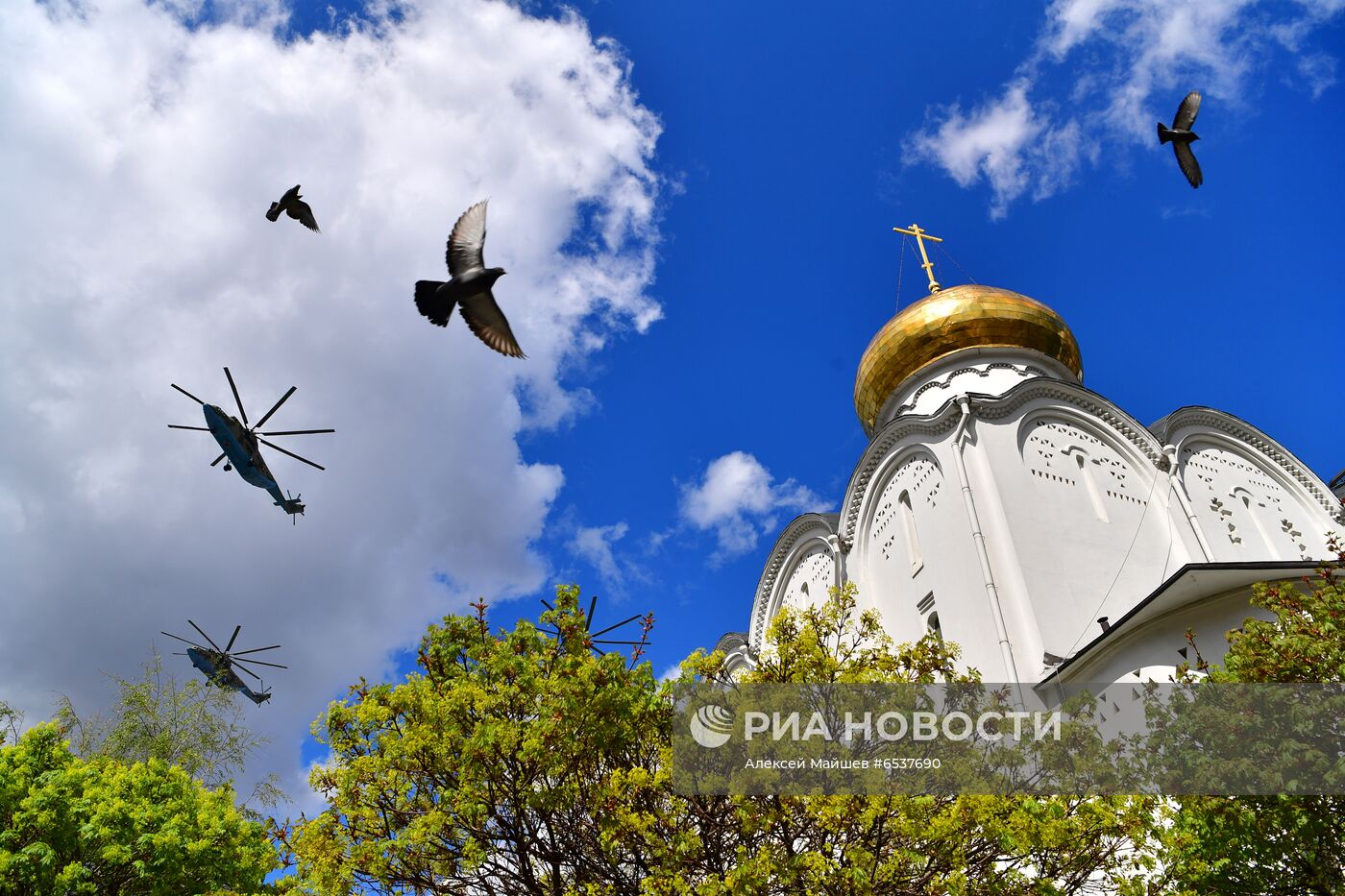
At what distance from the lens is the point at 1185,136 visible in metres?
8.67

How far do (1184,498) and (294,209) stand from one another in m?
16.0

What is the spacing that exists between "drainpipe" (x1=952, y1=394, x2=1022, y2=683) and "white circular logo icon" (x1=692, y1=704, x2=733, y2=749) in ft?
23.0

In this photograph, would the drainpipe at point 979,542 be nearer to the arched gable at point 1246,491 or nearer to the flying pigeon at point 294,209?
the arched gable at point 1246,491

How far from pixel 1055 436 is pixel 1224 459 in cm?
444

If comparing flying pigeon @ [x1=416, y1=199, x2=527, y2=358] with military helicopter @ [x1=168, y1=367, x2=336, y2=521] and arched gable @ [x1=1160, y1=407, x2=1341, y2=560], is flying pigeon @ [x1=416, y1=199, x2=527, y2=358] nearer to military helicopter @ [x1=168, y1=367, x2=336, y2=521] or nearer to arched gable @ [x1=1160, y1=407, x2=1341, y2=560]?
military helicopter @ [x1=168, y1=367, x2=336, y2=521]

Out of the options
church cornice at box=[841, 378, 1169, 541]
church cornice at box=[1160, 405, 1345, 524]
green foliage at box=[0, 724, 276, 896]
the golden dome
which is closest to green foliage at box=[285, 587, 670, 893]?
green foliage at box=[0, 724, 276, 896]

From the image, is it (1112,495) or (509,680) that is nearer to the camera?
(509,680)

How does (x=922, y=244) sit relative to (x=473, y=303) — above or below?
above

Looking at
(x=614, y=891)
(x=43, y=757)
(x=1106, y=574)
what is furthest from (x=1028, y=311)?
(x=43, y=757)

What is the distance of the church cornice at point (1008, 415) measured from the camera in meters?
16.3

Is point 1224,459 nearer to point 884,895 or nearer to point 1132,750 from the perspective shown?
point 1132,750

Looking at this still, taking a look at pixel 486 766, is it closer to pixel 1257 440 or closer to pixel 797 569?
pixel 797 569

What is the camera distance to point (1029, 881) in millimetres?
7121

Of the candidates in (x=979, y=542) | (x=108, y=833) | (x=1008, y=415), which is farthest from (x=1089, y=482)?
(x=108, y=833)
